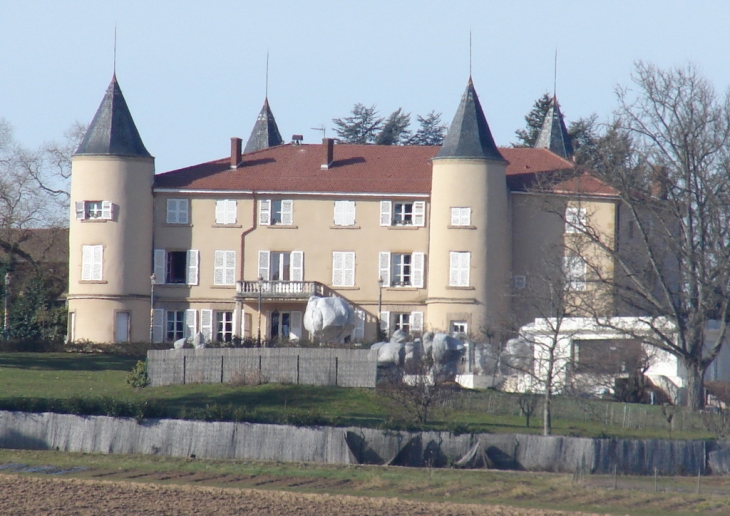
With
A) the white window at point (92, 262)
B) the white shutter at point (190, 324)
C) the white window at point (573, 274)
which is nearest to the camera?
the white window at point (573, 274)

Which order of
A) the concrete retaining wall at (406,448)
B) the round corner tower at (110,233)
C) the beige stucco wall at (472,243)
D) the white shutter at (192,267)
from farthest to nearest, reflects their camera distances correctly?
the white shutter at (192,267), the round corner tower at (110,233), the beige stucco wall at (472,243), the concrete retaining wall at (406,448)

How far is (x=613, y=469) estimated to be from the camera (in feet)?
99.8

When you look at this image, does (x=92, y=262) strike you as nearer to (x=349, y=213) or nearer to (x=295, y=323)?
(x=295, y=323)

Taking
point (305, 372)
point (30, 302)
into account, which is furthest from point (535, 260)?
point (30, 302)

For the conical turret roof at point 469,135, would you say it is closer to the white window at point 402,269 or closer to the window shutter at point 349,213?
the window shutter at point 349,213

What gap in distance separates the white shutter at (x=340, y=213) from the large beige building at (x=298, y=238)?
0.14ft

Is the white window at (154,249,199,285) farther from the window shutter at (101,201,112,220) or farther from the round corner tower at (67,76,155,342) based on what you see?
the window shutter at (101,201,112,220)

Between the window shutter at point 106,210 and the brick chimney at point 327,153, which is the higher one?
the brick chimney at point 327,153

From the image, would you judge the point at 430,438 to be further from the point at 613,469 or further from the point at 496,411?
the point at 496,411

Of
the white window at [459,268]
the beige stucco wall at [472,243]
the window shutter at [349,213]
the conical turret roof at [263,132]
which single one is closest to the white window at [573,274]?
the beige stucco wall at [472,243]

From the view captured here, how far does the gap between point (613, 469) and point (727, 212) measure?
15.1 m

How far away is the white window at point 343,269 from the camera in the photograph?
57062 mm

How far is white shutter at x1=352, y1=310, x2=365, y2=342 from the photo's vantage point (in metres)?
56.0

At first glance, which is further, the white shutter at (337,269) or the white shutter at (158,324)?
the white shutter at (337,269)
